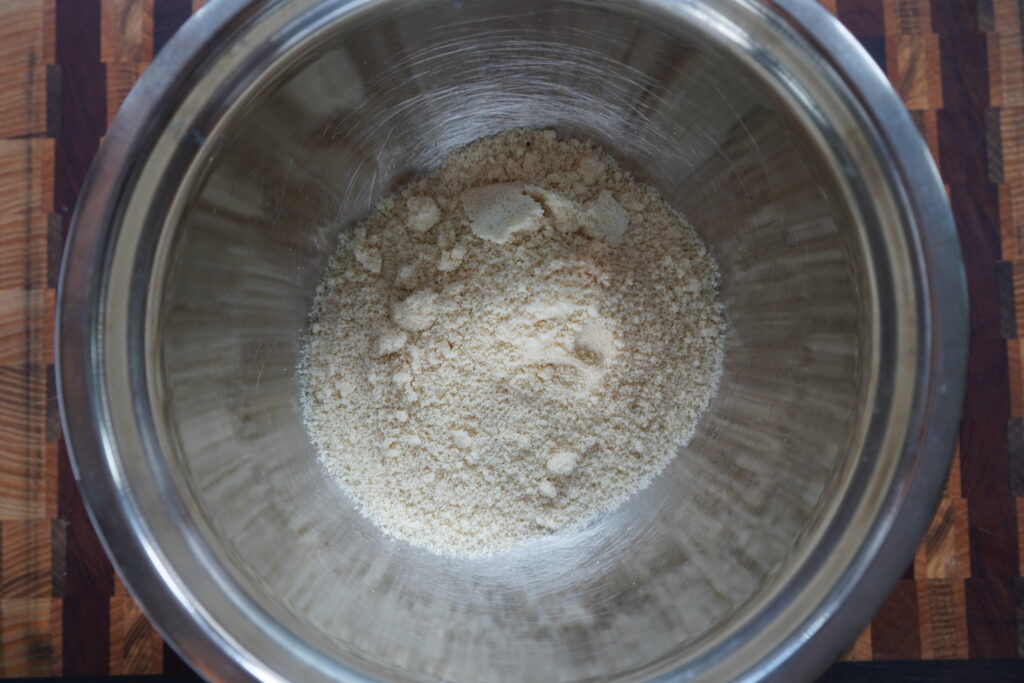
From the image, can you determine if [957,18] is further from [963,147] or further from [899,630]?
[899,630]

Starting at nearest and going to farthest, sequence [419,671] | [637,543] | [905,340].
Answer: [905,340], [419,671], [637,543]

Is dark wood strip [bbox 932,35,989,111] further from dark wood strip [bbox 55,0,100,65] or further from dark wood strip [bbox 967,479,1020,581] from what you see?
dark wood strip [bbox 55,0,100,65]

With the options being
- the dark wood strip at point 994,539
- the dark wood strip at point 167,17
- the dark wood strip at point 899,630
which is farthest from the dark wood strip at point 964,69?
the dark wood strip at point 167,17

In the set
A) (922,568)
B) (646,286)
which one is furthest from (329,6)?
(922,568)

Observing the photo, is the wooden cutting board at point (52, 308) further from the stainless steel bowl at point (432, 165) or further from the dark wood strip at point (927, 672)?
the stainless steel bowl at point (432, 165)

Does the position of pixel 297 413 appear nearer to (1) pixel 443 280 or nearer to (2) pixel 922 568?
(1) pixel 443 280

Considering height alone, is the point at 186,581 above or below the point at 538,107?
below

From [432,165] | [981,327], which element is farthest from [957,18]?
[432,165]
